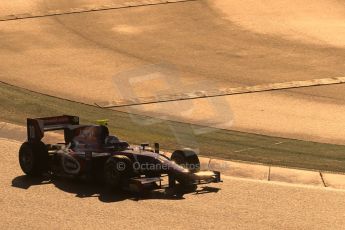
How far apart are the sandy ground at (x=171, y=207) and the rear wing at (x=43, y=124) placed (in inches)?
38.1

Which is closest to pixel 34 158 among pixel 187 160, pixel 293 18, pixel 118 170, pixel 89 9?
pixel 118 170

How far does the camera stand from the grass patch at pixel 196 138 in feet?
72.6

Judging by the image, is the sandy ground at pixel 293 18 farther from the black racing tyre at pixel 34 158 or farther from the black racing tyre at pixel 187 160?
the black racing tyre at pixel 34 158

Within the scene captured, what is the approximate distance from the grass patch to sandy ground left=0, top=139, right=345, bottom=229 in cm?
211

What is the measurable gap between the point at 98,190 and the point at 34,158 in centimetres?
168

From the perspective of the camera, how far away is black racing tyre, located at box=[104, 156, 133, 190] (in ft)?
61.9

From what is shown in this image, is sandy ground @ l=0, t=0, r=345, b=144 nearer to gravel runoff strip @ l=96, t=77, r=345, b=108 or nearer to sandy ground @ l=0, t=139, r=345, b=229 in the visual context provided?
gravel runoff strip @ l=96, t=77, r=345, b=108

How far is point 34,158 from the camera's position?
20016mm

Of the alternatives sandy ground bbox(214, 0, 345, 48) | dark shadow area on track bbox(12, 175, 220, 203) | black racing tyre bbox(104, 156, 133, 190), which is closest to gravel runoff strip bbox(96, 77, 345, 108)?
sandy ground bbox(214, 0, 345, 48)

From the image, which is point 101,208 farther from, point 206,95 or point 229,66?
point 229,66

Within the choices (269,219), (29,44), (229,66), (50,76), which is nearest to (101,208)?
(269,219)

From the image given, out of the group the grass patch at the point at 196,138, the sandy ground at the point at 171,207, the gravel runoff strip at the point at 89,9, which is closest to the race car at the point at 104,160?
the sandy ground at the point at 171,207

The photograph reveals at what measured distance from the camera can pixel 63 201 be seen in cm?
1861

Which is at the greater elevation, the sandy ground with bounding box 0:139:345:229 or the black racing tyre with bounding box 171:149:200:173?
the black racing tyre with bounding box 171:149:200:173
